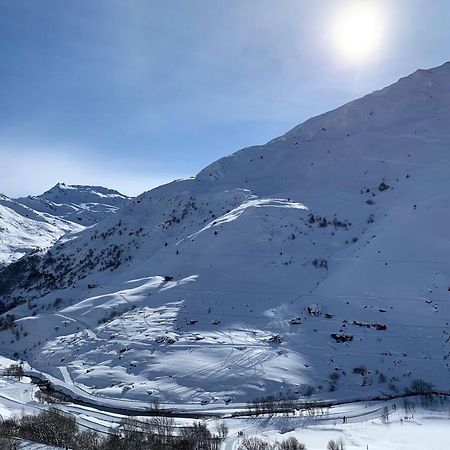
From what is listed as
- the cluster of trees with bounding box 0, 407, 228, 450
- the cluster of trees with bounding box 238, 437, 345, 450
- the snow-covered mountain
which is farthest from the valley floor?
the snow-covered mountain

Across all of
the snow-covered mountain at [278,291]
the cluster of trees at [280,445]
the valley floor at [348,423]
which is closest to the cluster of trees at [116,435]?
the valley floor at [348,423]

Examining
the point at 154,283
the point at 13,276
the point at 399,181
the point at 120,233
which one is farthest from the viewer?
the point at 13,276

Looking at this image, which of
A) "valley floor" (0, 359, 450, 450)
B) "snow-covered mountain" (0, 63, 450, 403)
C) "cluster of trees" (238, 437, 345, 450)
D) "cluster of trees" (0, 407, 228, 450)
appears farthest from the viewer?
"snow-covered mountain" (0, 63, 450, 403)

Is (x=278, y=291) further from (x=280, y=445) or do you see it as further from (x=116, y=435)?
(x=116, y=435)

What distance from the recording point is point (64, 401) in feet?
85.8

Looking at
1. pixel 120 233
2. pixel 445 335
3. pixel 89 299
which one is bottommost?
pixel 445 335

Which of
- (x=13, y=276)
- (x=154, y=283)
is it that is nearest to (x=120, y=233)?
(x=13, y=276)

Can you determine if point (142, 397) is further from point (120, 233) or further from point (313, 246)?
point (120, 233)

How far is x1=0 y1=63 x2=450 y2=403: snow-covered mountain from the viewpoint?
27.0 m

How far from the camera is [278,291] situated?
37.3m

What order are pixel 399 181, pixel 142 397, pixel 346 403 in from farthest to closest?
pixel 399 181 → pixel 142 397 → pixel 346 403

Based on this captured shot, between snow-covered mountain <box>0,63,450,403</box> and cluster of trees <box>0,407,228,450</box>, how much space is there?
14.5 feet

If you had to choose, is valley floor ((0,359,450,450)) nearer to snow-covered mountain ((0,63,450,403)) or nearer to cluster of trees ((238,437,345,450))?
cluster of trees ((238,437,345,450))

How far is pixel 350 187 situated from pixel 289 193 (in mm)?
8245
